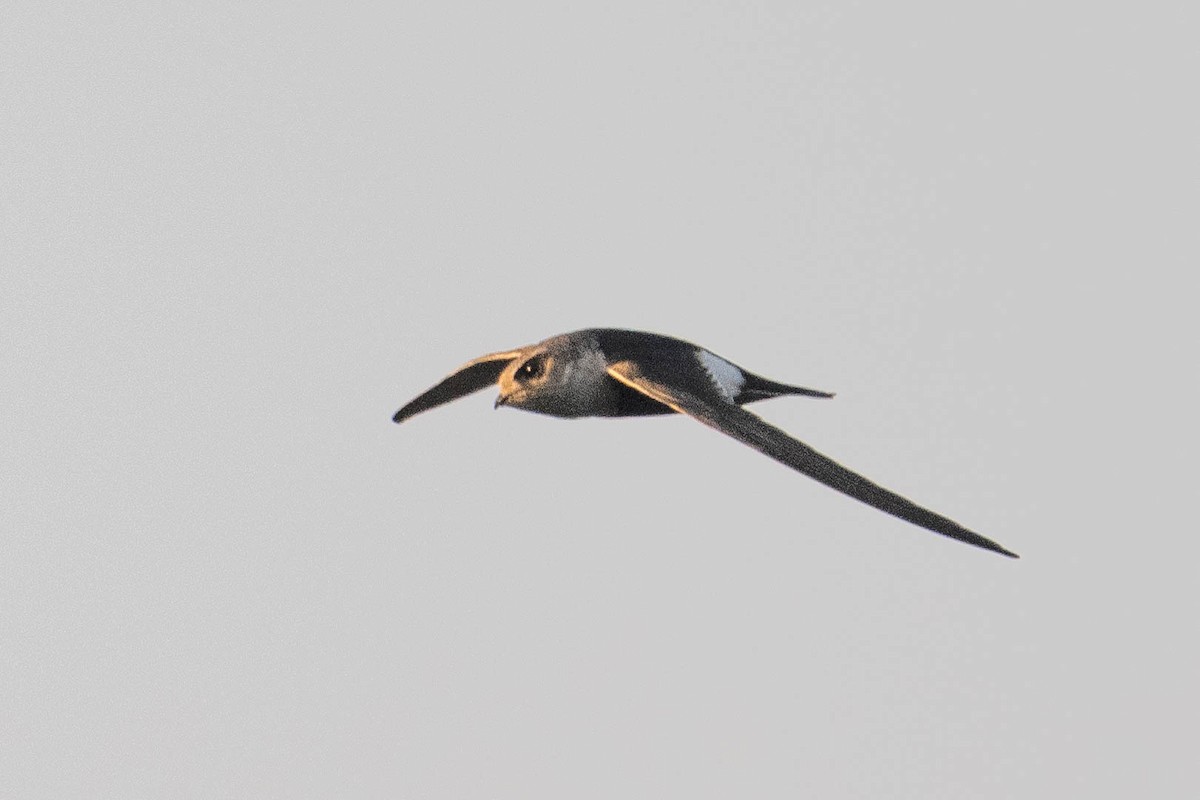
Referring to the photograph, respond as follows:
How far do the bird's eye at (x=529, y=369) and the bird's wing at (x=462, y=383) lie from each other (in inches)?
44.3

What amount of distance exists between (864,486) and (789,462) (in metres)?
0.47

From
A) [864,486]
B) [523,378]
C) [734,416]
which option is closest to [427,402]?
[523,378]

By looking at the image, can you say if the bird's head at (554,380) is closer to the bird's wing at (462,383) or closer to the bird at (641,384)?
the bird at (641,384)

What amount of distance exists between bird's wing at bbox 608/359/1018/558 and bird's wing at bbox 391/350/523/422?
1.95m

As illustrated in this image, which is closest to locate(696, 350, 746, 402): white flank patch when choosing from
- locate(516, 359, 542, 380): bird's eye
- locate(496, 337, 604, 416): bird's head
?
locate(496, 337, 604, 416): bird's head

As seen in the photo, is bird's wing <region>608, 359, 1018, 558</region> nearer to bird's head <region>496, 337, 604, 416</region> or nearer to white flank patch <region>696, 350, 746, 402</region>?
bird's head <region>496, 337, 604, 416</region>

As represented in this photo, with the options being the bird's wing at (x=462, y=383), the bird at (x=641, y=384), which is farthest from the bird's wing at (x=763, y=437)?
the bird's wing at (x=462, y=383)

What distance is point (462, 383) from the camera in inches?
576

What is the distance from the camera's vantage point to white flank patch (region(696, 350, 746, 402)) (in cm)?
1292

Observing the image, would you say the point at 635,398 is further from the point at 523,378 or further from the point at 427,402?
the point at 427,402

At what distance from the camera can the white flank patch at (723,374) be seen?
42.4 feet

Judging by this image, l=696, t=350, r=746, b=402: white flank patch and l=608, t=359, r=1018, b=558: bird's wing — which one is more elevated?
l=696, t=350, r=746, b=402: white flank patch

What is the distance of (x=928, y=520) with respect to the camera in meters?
9.67

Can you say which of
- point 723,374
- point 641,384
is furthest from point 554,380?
point 723,374
